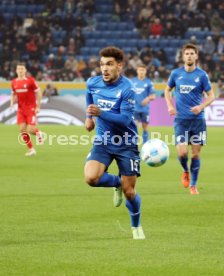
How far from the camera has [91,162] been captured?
9.79 m

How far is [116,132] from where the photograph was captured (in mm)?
9789

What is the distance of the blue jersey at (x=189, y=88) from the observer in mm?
14664

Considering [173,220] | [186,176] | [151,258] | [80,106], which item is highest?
[151,258]

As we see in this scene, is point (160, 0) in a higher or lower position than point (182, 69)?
lower

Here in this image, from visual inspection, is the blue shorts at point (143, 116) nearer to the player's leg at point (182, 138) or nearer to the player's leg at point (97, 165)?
the player's leg at point (182, 138)

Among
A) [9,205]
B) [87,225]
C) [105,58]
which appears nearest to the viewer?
[105,58]

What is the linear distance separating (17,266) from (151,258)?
1.32 metres

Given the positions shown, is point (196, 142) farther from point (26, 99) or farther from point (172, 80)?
point (26, 99)

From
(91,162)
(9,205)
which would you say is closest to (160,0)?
(9,205)

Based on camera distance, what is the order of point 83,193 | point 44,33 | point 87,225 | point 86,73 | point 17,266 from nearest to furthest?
point 17,266
point 87,225
point 83,193
point 86,73
point 44,33

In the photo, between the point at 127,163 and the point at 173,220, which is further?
the point at 173,220

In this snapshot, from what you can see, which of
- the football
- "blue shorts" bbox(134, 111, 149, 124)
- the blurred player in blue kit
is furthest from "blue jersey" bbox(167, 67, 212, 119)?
"blue shorts" bbox(134, 111, 149, 124)

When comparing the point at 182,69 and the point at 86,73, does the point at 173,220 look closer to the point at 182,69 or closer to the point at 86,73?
the point at 182,69

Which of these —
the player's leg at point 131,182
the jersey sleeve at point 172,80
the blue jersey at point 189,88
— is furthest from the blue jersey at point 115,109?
the jersey sleeve at point 172,80
